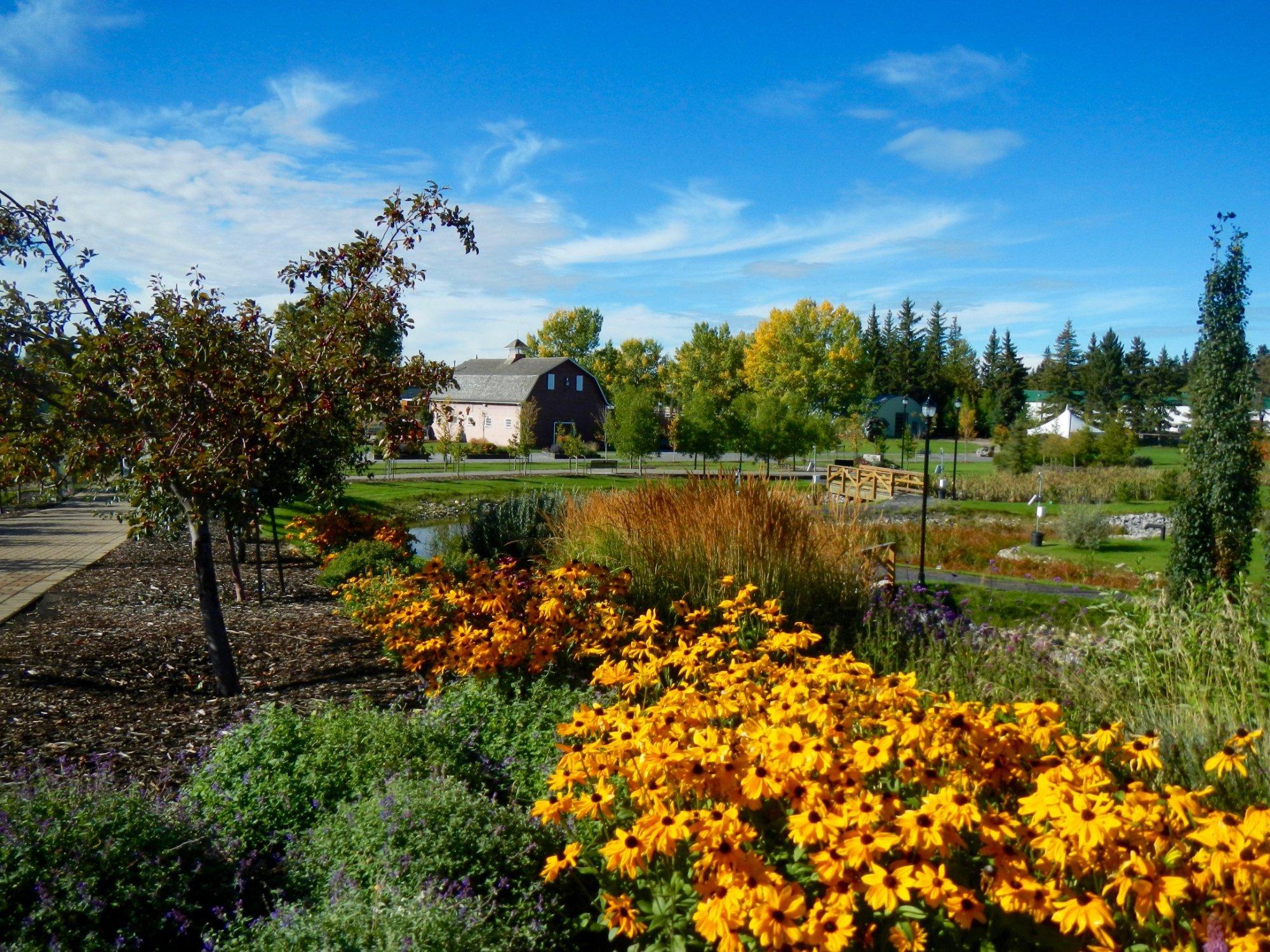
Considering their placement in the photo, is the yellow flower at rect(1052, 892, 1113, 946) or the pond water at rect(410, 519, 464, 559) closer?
the yellow flower at rect(1052, 892, 1113, 946)

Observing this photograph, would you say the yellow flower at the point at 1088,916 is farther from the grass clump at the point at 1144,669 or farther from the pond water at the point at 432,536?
the pond water at the point at 432,536

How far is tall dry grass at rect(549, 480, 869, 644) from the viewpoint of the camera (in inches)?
256

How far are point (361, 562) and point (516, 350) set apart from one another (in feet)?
167

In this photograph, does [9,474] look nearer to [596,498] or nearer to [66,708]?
[66,708]

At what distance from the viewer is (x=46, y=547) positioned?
12312 millimetres

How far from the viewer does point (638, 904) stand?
2430 millimetres

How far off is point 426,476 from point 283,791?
26459 mm

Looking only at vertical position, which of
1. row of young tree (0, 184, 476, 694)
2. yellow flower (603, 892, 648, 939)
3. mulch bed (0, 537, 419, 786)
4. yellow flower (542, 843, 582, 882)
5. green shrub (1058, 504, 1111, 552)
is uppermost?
row of young tree (0, 184, 476, 694)

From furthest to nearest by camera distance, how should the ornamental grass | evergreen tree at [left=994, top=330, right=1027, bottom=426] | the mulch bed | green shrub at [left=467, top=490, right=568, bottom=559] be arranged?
1. evergreen tree at [left=994, top=330, right=1027, bottom=426]
2. green shrub at [left=467, top=490, right=568, bottom=559]
3. the mulch bed
4. the ornamental grass

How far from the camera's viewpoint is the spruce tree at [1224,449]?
42.0ft

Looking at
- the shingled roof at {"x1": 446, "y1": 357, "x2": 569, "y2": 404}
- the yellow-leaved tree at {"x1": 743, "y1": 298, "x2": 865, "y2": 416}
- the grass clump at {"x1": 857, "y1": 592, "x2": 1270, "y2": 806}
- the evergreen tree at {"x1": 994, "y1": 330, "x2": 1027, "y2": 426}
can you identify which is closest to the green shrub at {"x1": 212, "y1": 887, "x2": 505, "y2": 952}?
the grass clump at {"x1": 857, "y1": 592, "x2": 1270, "y2": 806}

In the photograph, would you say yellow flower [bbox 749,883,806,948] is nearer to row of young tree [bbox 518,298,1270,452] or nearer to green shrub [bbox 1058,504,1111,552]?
green shrub [bbox 1058,504,1111,552]

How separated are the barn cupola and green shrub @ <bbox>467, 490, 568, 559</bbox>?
42.5 metres

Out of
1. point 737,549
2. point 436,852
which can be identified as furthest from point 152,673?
point 737,549
